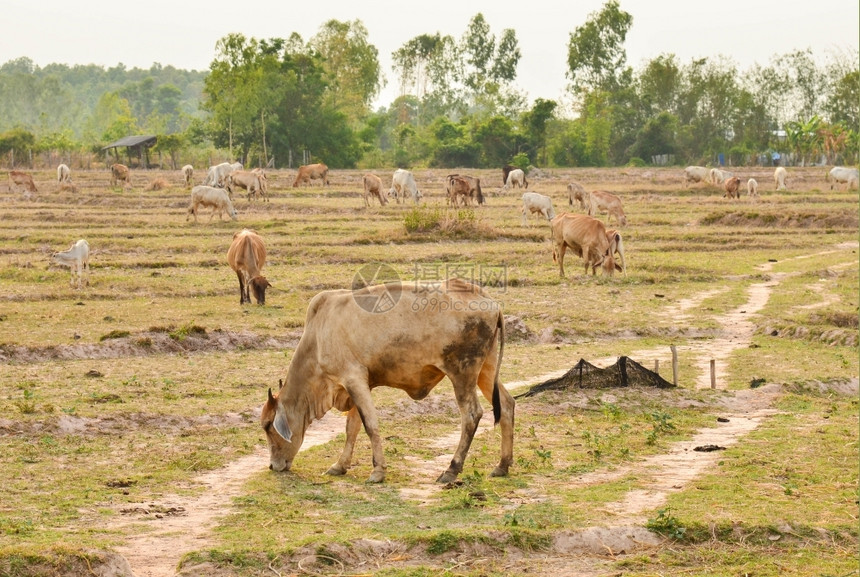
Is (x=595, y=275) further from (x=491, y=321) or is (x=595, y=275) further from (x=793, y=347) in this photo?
(x=491, y=321)

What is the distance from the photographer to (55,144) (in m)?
69.3

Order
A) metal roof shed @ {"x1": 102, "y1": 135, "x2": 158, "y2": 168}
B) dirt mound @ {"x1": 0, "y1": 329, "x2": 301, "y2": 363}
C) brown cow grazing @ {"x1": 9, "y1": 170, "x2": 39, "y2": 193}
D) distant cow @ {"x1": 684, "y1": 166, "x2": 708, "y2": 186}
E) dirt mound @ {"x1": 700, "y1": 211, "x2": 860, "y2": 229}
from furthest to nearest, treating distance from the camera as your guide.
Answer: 1. metal roof shed @ {"x1": 102, "y1": 135, "x2": 158, "y2": 168}
2. distant cow @ {"x1": 684, "y1": 166, "x2": 708, "y2": 186}
3. brown cow grazing @ {"x1": 9, "y1": 170, "x2": 39, "y2": 193}
4. dirt mound @ {"x1": 700, "y1": 211, "x2": 860, "y2": 229}
5. dirt mound @ {"x1": 0, "y1": 329, "x2": 301, "y2": 363}

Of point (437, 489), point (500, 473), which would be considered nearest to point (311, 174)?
point (500, 473)

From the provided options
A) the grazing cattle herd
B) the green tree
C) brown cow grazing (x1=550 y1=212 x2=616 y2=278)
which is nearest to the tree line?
the green tree

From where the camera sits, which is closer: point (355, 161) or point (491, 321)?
point (491, 321)

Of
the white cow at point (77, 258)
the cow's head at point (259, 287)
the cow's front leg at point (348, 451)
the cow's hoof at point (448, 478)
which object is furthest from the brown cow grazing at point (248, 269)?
the cow's hoof at point (448, 478)

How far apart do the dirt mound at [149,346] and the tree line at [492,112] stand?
42.3 meters

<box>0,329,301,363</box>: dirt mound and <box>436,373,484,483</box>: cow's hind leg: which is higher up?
<box>436,373,484,483</box>: cow's hind leg

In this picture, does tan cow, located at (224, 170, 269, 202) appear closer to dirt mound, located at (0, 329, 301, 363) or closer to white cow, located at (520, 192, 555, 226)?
white cow, located at (520, 192, 555, 226)

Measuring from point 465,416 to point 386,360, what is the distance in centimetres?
91

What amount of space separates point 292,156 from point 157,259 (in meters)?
41.4

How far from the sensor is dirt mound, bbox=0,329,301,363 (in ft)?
55.8

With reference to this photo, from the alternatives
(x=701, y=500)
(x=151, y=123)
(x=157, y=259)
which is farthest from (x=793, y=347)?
(x=151, y=123)

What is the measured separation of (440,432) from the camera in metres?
12.8
